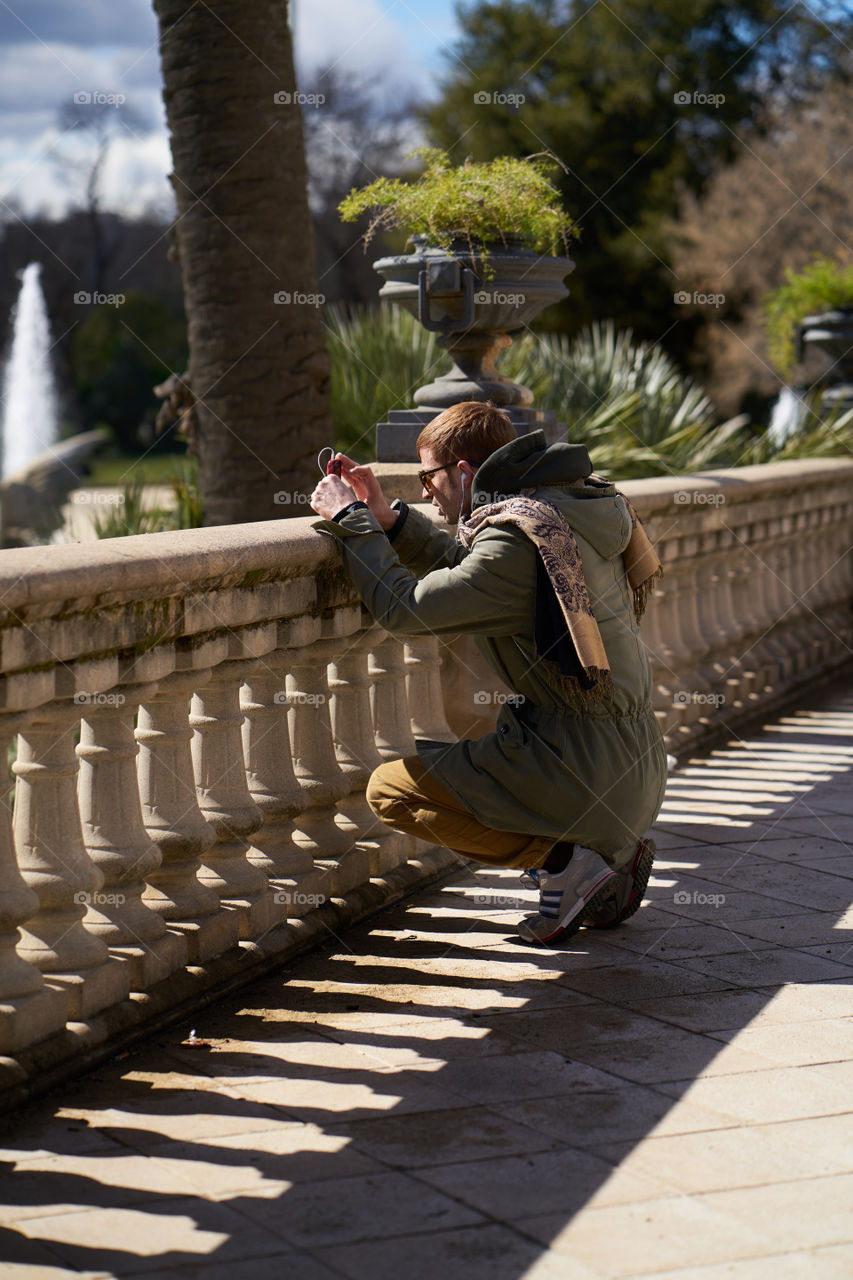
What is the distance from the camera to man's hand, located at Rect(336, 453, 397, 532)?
382 centimetres

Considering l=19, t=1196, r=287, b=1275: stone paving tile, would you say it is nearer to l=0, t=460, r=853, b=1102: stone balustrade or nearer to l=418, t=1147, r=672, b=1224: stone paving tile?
l=418, t=1147, r=672, b=1224: stone paving tile

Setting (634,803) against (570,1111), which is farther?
(634,803)

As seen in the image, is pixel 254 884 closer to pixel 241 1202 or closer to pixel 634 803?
pixel 634 803

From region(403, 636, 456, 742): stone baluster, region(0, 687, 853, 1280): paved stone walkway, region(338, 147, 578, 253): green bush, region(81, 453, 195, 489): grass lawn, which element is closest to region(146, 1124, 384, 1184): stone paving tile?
region(0, 687, 853, 1280): paved stone walkway

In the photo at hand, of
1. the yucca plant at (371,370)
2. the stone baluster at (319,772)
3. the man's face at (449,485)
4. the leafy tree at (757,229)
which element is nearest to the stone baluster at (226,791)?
the stone baluster at (319,772)

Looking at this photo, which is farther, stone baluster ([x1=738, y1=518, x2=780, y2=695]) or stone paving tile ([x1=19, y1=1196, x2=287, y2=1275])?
stone baluster ([x1=738, y1=518, x2=780, y2=695])

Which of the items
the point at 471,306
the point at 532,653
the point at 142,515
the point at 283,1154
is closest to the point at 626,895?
the point at 532,653

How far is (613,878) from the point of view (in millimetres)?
3830

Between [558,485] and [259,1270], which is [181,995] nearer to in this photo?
[259,1270]

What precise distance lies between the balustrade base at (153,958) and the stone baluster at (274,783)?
0.44 m

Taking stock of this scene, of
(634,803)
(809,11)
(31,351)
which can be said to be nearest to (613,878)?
(634,803)

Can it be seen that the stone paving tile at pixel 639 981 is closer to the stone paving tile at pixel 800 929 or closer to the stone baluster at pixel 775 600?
the stone paving tile at pixel 800 929

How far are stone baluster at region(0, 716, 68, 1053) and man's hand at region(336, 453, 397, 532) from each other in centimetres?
131

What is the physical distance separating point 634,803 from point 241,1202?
1639mm
